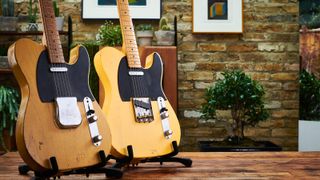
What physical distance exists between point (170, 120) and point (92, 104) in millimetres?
346

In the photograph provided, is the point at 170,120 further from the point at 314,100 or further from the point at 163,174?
the point at 314,100

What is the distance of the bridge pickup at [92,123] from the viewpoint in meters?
1.32

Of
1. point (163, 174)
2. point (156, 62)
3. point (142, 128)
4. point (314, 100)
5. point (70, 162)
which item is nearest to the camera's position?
point (70, 162)

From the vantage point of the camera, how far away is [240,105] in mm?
3188

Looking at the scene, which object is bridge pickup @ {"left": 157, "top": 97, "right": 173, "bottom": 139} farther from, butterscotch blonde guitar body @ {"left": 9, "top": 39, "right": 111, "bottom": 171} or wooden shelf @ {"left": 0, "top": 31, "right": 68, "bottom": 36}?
wooden shelf @ {"left": 0, "top": 31, "right": 68, "bottom": 36}

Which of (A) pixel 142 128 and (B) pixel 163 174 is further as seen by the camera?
(A) pixel 142 128

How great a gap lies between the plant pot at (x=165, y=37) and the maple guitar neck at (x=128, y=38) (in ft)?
5.82

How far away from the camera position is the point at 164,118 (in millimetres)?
1557

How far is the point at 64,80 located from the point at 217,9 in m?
2.66

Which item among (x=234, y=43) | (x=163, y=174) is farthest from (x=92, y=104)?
(x=234, y=43)

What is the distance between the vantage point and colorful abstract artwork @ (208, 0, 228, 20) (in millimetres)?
3752

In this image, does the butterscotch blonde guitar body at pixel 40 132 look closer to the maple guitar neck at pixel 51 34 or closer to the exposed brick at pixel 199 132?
the maple guitar neck at pixel 51 34

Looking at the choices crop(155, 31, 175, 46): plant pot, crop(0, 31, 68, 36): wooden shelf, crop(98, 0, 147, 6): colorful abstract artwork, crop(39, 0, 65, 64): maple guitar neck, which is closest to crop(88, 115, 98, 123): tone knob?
crop(39, 0, 65, 64): maple guitar neck

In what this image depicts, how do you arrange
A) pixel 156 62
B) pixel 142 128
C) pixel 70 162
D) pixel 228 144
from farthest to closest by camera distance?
pixel 228 144 → pixel 156 62 → pixel 142 128 → pixel 70 162
